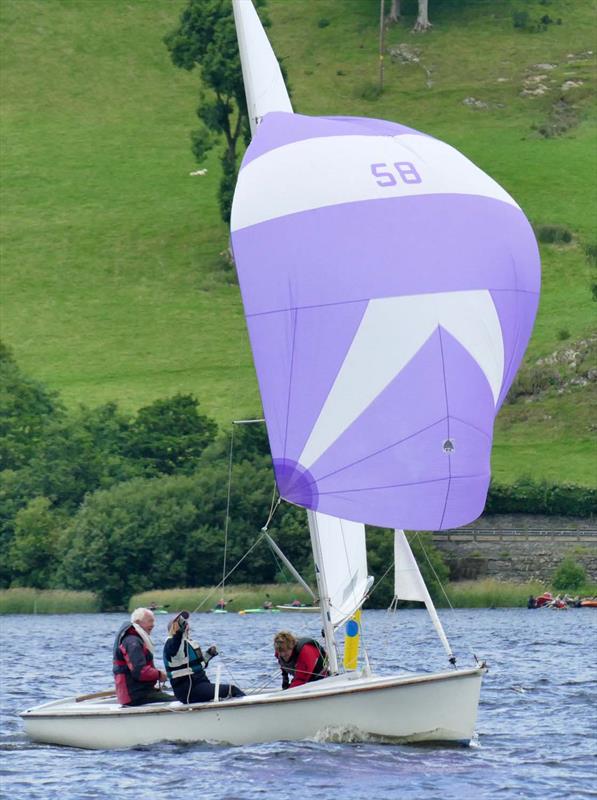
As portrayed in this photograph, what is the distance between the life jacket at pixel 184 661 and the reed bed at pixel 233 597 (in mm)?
37571

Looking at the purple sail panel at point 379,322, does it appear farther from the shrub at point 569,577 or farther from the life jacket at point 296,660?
the shrub at point 569,577

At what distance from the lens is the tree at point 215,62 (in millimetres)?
97000

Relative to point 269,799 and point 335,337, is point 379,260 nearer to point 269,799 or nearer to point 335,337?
point 335,337

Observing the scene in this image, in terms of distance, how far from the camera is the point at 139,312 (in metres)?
102

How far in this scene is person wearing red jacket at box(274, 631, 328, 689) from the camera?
910 inches

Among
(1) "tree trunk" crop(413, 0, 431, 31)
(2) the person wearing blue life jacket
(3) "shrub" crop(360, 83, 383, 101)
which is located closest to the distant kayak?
(2) the person wearing blue life jacket

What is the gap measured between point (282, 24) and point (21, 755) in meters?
114

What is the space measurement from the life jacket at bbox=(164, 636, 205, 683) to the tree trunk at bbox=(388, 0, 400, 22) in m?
114

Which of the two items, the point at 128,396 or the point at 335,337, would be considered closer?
the point at 335,337

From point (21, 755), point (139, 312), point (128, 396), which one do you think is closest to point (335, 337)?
point (21, 755)

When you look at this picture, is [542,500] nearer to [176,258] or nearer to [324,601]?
[176,258]

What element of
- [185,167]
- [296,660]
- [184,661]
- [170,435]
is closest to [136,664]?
[184,661]

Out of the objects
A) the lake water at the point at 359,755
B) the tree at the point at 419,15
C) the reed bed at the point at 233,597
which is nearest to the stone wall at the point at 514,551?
the reed bed at the point at 233,597

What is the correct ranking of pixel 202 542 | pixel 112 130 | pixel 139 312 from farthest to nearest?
pixel 112 130 < pixel 139 312 < pixel 202 542
